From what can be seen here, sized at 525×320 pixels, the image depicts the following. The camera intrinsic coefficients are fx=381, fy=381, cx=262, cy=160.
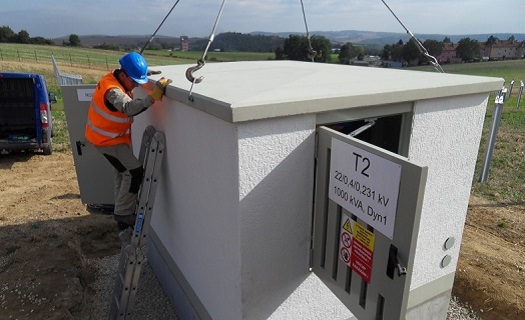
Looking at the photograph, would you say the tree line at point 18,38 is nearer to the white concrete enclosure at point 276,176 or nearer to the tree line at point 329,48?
the tree line at point 329,48

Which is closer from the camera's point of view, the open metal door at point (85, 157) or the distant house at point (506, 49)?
the open metal door at point (85, 157)

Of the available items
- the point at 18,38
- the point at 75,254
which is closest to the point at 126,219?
the point at 75,254

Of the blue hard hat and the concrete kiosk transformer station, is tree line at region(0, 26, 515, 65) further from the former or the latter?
the concrete kiosk transformer station

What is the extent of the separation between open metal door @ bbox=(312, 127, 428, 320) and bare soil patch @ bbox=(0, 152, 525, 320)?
2713 millimetres

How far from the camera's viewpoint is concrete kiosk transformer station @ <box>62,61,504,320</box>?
82.4 inches

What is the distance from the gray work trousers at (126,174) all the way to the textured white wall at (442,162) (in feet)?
9.18

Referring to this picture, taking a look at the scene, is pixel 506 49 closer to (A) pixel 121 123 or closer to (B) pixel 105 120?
(A) pixel 121 123

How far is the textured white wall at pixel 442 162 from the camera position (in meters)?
3.14

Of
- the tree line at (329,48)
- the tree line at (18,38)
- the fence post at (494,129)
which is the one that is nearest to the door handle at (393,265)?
the tree line at (329,48)

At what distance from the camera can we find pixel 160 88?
3365mm

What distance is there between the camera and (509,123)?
44.2 feet

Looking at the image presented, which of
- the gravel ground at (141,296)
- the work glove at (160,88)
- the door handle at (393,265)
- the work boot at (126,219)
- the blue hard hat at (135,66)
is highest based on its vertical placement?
the blue hard hat at (135,66)

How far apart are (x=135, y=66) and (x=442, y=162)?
3.08m

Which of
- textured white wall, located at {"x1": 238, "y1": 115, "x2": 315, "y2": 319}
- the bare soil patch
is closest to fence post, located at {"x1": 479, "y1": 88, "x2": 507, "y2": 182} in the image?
the bare soil patch
